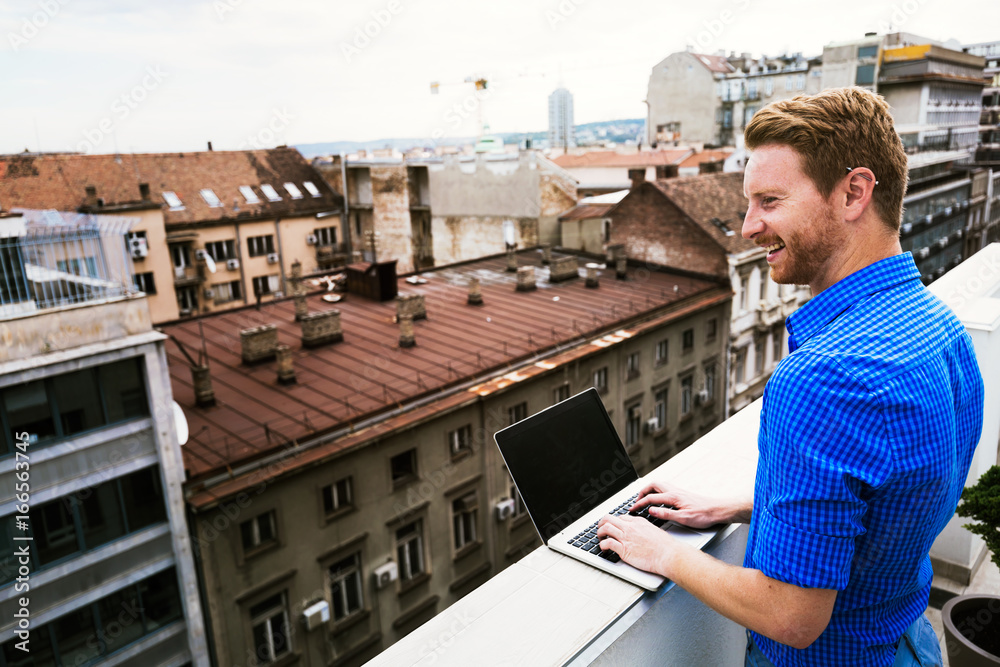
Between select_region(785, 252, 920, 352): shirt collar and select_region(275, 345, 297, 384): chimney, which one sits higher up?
select_region(785, 252, 920, 352): shirt collar

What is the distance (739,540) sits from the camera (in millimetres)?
2443

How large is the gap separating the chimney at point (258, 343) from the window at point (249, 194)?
2068 centimetres

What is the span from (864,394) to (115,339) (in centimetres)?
1137

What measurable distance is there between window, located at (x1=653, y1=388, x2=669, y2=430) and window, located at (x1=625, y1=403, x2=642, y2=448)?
3.14 feet

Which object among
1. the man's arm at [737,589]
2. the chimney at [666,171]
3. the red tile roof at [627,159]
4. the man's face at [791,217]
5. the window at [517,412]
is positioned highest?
the man's face at [791,217]

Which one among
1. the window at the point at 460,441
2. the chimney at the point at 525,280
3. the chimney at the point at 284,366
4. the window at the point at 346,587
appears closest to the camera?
the window at the point at 346,587

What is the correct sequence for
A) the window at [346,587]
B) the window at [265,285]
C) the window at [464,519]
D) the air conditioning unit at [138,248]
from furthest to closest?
the window at [265,285] → the air conditioning unit at [138,248] → the window at [464,519] → the window at [346,587]

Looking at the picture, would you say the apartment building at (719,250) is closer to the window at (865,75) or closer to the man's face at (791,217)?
the window at (865,75)

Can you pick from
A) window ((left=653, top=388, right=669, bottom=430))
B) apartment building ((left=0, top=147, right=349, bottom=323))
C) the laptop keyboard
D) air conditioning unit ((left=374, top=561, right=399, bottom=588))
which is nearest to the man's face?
the laptop keyboard

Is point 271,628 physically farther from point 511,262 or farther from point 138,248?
point 138,248

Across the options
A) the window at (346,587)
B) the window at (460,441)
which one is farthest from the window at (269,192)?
the window at (346,587)

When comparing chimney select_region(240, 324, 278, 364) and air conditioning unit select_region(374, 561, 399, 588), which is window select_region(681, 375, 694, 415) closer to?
air conditioning unit select_region(374, 561, 399, 588)

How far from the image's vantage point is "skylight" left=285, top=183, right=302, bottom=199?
3538 centimetres

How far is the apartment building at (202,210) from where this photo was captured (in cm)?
2780
